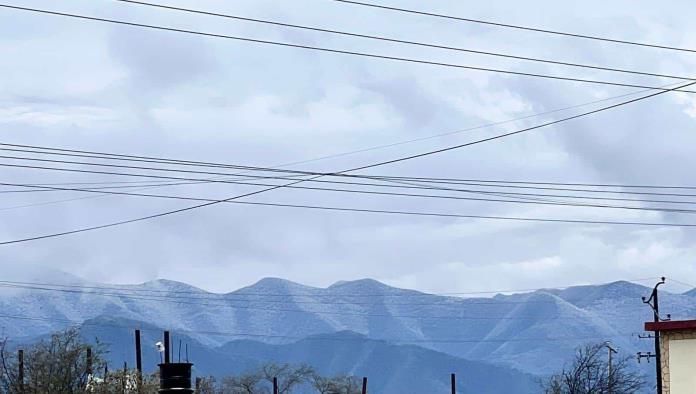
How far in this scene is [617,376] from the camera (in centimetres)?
9750

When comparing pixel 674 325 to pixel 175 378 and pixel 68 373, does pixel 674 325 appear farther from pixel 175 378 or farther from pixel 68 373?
pixel 68 373

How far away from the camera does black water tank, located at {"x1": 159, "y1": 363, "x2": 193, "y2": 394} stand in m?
42.5

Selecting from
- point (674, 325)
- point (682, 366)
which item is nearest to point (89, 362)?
point (682, 366)

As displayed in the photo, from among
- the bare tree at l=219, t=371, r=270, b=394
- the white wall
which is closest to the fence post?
the white wall

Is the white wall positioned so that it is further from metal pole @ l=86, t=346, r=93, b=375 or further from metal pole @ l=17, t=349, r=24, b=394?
metal pole @ l=17, t=349, r=24, b=394

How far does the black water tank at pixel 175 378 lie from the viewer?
139ft

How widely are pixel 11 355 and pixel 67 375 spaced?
1368cm

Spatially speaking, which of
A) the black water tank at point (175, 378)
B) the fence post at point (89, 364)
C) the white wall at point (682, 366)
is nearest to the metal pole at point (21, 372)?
the fence post at point (89, 364)

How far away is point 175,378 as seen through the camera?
42531 millimetres

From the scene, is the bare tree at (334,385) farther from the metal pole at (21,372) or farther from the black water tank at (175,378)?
the black water tank at (175,378)

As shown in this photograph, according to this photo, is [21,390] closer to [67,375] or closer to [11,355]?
[67,375]

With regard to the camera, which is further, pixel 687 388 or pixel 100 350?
pixel 100 350

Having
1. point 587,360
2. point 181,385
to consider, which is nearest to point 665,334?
point 181,385

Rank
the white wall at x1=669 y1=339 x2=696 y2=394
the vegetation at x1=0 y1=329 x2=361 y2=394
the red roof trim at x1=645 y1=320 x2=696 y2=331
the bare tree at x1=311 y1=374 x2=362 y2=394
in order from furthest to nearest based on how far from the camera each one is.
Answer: the bare tree at x1=311 y1=374 x2=362 y2=394 → the vegetation at x1=0 y1=329 x2=361 y2=394 → the white wall at x1=669 y1=339 x2=696 y2=394 → the red roof trim at x1=645 y1=320 x2=696 y2=331
